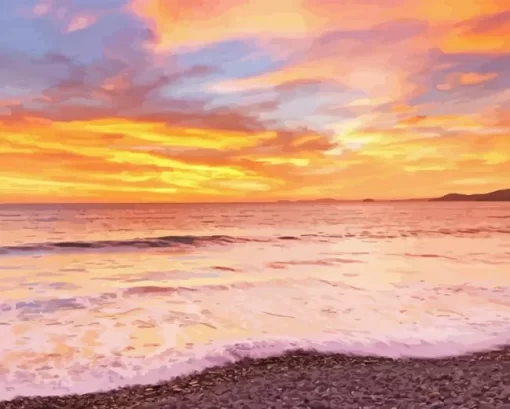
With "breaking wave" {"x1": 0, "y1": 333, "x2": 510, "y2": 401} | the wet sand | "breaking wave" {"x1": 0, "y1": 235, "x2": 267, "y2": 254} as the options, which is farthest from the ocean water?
"breaking wave" {"x1": 0, "y1": 235, "x2": 267, "y2": 254}

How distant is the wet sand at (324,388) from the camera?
6793 millimetres

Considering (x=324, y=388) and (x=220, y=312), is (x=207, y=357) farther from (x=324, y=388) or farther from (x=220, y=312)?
(x=220, y=312)

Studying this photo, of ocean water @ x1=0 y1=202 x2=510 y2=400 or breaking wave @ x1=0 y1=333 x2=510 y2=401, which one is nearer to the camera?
breaking wave @ x1=0 y1=333 x2=510 y2=401

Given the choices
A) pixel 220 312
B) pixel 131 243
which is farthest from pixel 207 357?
pixel 131 243

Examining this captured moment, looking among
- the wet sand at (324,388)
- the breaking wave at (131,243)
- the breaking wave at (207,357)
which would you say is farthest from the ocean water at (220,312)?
the breaking wave at (131,243)

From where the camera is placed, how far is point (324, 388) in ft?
24.5

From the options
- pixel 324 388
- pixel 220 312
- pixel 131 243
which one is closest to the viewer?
pixel 324 388

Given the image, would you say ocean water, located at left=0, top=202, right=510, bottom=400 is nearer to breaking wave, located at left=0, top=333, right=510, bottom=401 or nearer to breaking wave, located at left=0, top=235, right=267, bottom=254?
breaking wave, located at left=0, top=333, right=510, bottom=401

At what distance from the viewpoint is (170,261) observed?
2891 cm

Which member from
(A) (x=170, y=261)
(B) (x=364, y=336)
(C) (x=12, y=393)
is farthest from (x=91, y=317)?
(A) (x=170, y=261)

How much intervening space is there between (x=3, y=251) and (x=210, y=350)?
27.9 metres

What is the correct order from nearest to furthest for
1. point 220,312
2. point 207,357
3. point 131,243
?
point 207,357
point 220,312
point 131,243

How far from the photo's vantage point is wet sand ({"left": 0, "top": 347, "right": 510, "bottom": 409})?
267 inches

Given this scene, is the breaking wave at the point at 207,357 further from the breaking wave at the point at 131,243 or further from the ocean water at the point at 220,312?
the breaking wave at the point at 131,243
